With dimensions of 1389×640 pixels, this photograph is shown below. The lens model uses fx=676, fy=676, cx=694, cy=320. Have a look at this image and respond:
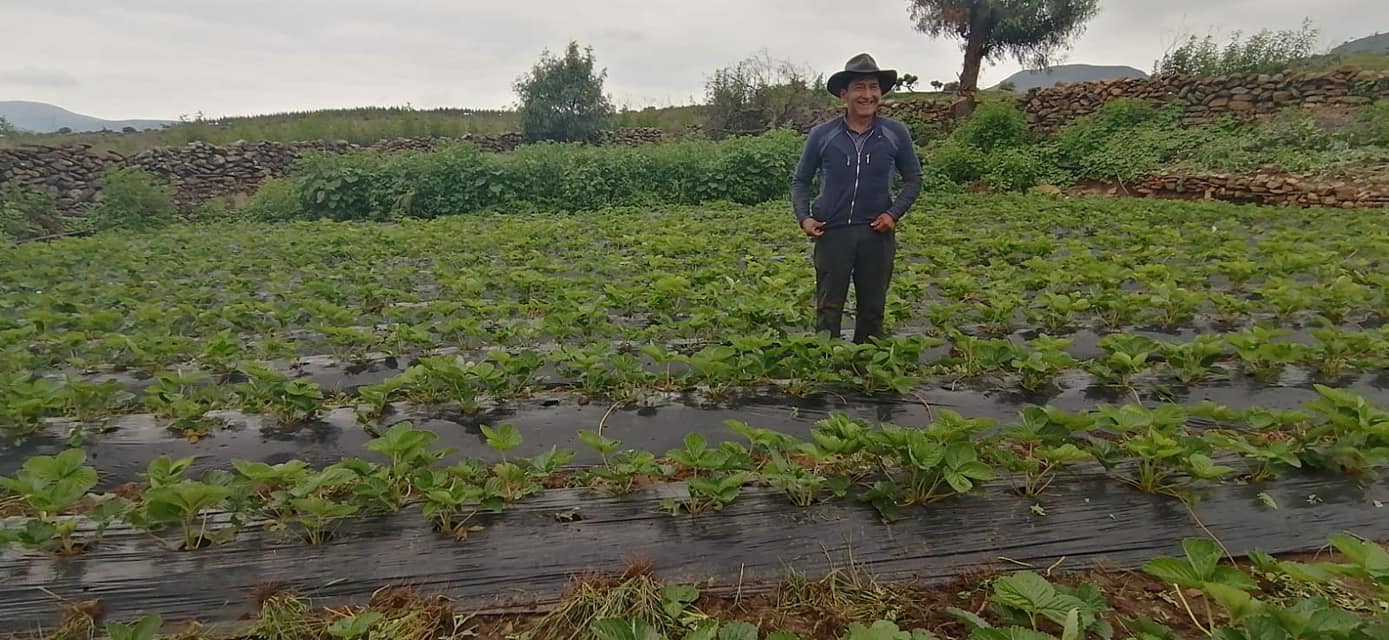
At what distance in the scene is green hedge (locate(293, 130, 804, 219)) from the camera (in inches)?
544

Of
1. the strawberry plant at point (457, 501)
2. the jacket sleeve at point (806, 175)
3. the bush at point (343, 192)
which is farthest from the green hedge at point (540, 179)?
the strawberry plant at point (457, 501)

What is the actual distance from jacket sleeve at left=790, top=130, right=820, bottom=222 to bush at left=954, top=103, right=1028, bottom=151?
565 inches

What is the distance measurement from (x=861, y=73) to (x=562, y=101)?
18.1 meters

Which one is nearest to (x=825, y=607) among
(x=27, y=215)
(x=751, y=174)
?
(x=751, y=174)

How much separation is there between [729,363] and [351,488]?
1731mm

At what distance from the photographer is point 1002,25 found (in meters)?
21.2

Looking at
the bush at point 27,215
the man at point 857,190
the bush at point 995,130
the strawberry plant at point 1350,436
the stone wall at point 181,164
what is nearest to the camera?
the strawberry plant at point 1350,436

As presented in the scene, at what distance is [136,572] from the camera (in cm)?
196

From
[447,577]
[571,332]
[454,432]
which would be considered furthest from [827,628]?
[571,332]

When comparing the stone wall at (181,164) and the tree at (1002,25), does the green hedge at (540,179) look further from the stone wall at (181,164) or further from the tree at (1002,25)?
the tree at (1002,25)

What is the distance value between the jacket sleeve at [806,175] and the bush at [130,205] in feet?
45.1

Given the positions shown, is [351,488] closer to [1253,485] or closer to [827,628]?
[827,628]

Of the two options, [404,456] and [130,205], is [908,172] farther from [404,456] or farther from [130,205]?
[130,205]

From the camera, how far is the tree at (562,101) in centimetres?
2003
